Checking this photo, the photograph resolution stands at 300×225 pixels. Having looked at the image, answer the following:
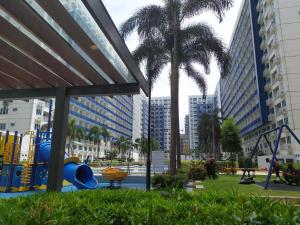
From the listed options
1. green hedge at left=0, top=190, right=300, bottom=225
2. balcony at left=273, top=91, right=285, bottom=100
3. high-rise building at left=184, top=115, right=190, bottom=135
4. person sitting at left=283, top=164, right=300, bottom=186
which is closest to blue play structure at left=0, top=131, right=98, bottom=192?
green hedge at left=0, top=190, right=300, bottom=225

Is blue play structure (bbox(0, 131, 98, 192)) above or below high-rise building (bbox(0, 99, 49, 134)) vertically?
below

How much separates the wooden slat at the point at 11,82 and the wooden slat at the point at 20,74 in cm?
21

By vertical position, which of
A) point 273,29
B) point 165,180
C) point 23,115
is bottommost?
Result: point 165,180

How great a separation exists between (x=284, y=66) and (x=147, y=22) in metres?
37.6

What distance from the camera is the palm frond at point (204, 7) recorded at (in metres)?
15.8

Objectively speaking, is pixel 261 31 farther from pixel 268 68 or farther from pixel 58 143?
pixel 58 143

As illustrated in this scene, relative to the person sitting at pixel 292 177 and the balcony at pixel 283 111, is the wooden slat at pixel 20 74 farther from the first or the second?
the balcony at pixel 283 111

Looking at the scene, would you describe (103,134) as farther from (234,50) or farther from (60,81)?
(60,81)

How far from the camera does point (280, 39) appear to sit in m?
46.5

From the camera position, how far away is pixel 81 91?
27.3 feet

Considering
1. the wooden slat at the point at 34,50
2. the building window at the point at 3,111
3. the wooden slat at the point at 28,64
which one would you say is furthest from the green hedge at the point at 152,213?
the building window at the point at 3,111

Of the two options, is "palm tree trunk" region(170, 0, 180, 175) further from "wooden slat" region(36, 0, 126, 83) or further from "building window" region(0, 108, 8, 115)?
"building window" region(0, 108, 8, 115)

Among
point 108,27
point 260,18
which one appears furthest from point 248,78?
point 108,27

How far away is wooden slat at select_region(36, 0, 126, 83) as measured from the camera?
15.1ft
